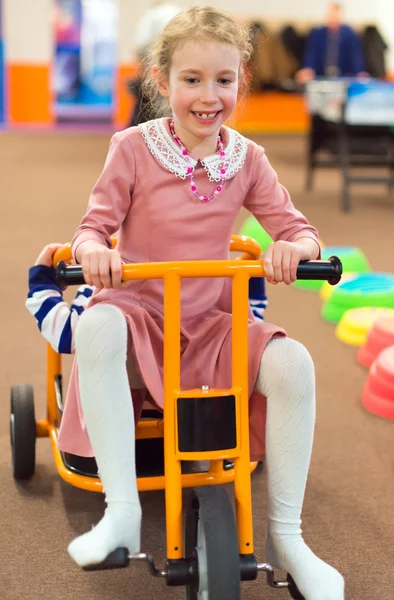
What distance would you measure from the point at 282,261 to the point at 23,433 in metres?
0.82

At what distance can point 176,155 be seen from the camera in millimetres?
1691

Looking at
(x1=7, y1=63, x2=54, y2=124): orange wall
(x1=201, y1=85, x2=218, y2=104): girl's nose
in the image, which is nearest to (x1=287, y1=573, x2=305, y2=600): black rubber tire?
(x1=201, y1=85, x2=218, y2=104): girl's nose

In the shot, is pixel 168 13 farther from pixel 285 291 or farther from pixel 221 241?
pixel 221 241

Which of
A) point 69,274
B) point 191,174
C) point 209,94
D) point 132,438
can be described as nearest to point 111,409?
point 132,438

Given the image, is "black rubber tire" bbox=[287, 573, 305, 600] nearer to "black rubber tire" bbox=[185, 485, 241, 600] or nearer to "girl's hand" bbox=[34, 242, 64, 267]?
"black rubber tire" bbox=[185, 485, 241, 600]

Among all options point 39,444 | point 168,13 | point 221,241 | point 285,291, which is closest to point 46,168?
point 168,13

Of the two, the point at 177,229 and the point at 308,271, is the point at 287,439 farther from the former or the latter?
the point at 177,229

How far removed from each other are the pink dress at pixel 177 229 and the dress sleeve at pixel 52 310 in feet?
0.74

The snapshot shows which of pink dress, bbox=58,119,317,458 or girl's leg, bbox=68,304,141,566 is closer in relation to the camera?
girl's leg, bbox=68,304,141,566

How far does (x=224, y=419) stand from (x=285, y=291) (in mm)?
2447

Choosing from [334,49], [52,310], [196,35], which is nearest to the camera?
[196,35]

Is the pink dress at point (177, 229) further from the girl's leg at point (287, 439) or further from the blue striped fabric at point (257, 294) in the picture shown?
the blue striped fabric at point (257, 294)

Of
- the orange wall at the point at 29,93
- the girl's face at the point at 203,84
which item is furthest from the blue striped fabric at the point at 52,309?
the orange wall at the point at 29,93

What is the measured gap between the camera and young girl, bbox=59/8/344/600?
1.46 metres
